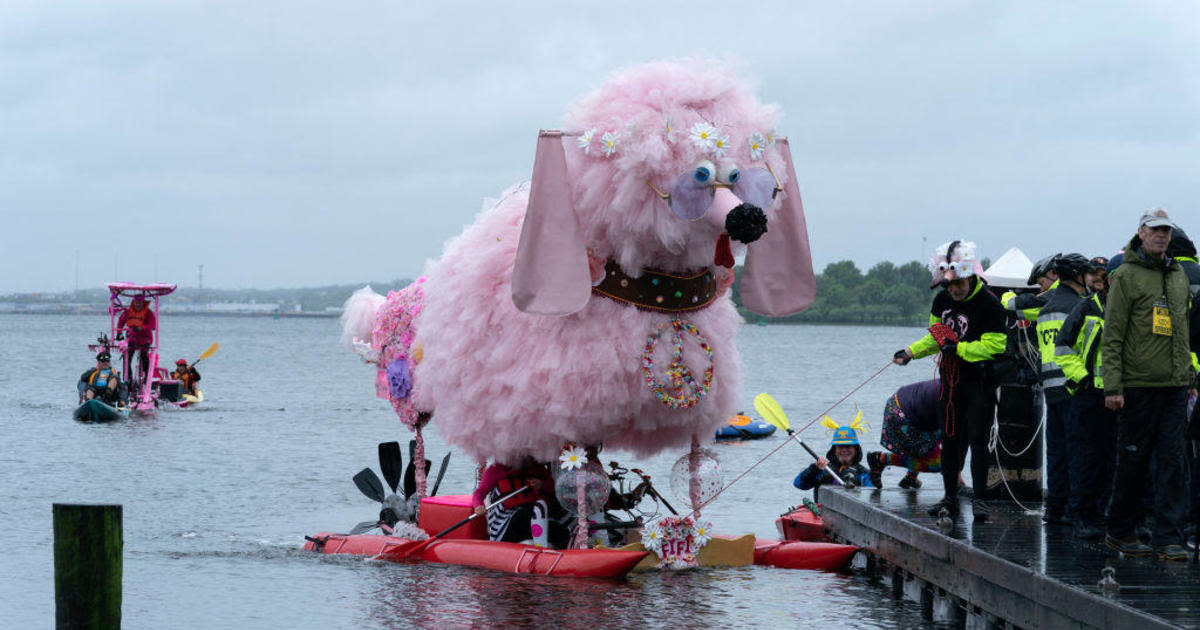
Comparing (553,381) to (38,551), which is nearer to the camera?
(553,381)

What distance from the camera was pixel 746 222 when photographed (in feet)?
24.9

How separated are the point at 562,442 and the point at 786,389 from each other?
40.1 meters

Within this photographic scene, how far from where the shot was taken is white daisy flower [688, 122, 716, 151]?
7.96 meters

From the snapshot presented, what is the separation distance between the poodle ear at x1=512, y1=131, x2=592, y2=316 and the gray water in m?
1.84

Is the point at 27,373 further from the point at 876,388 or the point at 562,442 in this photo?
the point at 562,442

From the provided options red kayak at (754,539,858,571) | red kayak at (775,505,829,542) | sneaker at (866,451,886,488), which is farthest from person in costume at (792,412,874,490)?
red kayak at (754,539,858,571)

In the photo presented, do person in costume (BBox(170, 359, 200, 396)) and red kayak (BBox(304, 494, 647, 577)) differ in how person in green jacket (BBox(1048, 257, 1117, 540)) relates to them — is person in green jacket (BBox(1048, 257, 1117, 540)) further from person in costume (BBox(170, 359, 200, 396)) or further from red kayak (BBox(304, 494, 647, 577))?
person in costume (BBox(170, 359, 200, 396))

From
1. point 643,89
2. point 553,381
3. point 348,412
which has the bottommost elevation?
point 348,412

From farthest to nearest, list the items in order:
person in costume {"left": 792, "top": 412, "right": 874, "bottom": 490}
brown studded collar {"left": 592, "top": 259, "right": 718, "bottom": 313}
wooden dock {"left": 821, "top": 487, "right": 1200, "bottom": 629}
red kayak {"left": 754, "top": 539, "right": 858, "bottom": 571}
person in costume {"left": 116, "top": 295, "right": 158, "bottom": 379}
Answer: person in costume {"left": 116, "top": 295, "right": 158, "bottom": 379} → person in costume {"left": 792, "top": 412, "right": 874, "bottom": 490} → red kayak {"left": 754, "top": 539, "right": 858, "bottom": 571} → brown studded collar {"left": 592, "top": 259, "right": 718, "bottom": 313} → wooden dock {"left": 821, "top": 487, "right": 1200, "bottom": 629}

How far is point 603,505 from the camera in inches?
348

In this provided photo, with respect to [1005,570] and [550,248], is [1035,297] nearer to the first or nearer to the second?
[1005,570]

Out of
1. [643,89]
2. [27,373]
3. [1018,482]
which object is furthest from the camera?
[27,373]

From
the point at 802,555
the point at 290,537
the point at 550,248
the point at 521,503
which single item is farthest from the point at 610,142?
the point at 290,537

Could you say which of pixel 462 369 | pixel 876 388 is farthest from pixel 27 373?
pixel 462 369
